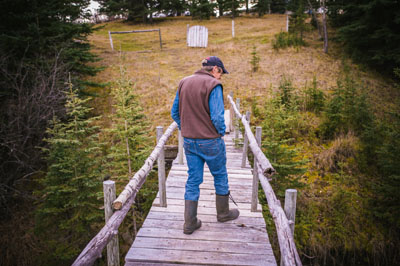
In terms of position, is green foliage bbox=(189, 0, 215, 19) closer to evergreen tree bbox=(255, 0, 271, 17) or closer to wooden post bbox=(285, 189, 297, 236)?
evergreen tree bbox=(255, 0, 271, 17)

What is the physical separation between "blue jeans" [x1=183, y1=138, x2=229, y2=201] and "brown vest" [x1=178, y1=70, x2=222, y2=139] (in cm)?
10

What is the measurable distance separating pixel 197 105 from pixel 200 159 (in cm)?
76

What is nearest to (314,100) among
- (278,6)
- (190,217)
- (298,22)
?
(190,217)

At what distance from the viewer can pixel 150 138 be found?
6.71 meters

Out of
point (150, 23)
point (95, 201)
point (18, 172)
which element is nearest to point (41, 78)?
point (18, 172)

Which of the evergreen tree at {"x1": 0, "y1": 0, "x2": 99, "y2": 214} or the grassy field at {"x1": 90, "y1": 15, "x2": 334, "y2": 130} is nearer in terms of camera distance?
the evergreen tree at {"x1": 0, "y1": 0, "x2": 99, "y2": 214}

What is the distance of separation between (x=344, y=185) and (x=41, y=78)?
34.9 feet

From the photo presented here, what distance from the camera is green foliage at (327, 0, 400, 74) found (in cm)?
1158

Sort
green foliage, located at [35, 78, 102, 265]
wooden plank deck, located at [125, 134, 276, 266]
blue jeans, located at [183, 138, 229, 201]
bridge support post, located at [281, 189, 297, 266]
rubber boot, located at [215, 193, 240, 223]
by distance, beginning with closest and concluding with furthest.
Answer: bridge support post, located at [281, 189, 297, 266] → wooden plank deck, located at [125, 134, 276, 266] → blue jeans, located at [183, 138, 229, 201] → rubber boot, located at [215, 193, 240, 223] → green foliage, located at [35, 78, 102, 265]

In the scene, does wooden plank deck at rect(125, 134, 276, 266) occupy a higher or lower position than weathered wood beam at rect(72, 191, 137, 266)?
lower

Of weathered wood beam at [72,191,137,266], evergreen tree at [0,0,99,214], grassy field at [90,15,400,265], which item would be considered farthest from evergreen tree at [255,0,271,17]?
weathered wood beam at [72,191,137,266]

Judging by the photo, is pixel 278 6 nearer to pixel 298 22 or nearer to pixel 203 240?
pixel 298 22

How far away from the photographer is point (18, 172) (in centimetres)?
768

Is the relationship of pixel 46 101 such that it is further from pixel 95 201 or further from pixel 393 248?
pixel 393 248
